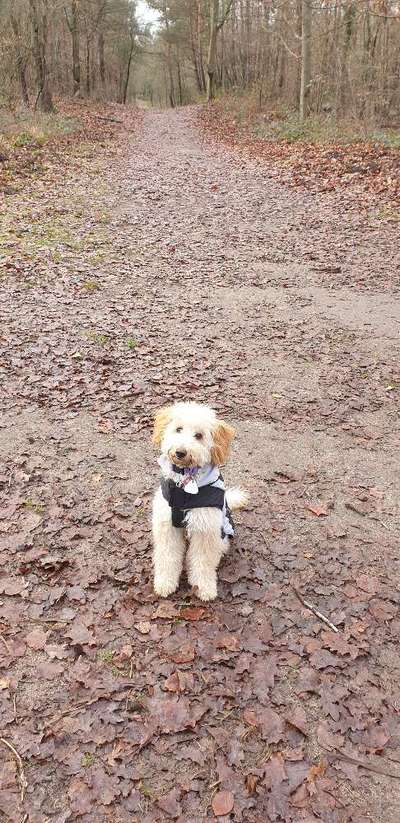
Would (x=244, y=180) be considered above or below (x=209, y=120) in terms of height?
below

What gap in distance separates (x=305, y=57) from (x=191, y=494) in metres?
24.9

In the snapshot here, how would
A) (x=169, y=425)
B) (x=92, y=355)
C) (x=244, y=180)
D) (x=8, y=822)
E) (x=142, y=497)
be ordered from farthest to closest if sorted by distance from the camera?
(x=244, y=180) → (x=92, y=355) → (x=142, y=497) → (x=169, y=425) → (x=8, y=822)

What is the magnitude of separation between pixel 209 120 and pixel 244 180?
19.3m

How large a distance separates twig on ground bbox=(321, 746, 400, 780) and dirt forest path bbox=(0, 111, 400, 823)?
0.02 meters

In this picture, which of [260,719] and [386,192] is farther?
[386,192]

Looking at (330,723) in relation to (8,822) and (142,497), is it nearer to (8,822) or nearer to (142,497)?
(8,822)

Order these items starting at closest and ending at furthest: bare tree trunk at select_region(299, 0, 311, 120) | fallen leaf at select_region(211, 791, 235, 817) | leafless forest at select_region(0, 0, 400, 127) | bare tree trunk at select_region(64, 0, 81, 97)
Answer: fallen leaf at select_region(211, 791, 235, 817)
leafless forest at select_region(0, 0, 400, 127)
bare tree trunk at select_region(299, 0, 311, 120)
bare tree trunk at select_region(64, 0, 81, 97)

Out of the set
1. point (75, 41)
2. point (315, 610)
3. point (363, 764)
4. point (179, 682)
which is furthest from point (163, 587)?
point (75, 41)

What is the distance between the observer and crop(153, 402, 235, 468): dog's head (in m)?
3.59

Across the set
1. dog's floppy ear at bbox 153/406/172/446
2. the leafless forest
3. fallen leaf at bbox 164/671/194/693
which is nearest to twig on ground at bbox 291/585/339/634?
fallen leaf at bbox 164/671/194/693

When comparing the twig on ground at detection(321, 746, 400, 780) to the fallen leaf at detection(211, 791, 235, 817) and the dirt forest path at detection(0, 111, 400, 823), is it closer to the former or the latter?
the dirt forest path at detection(0, 111, 400, 823)

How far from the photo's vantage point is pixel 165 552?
4.05 metres

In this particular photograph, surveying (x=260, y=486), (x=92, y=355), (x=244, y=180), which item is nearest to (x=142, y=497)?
(x=260, y=486)

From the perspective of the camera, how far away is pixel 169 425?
374 cm
